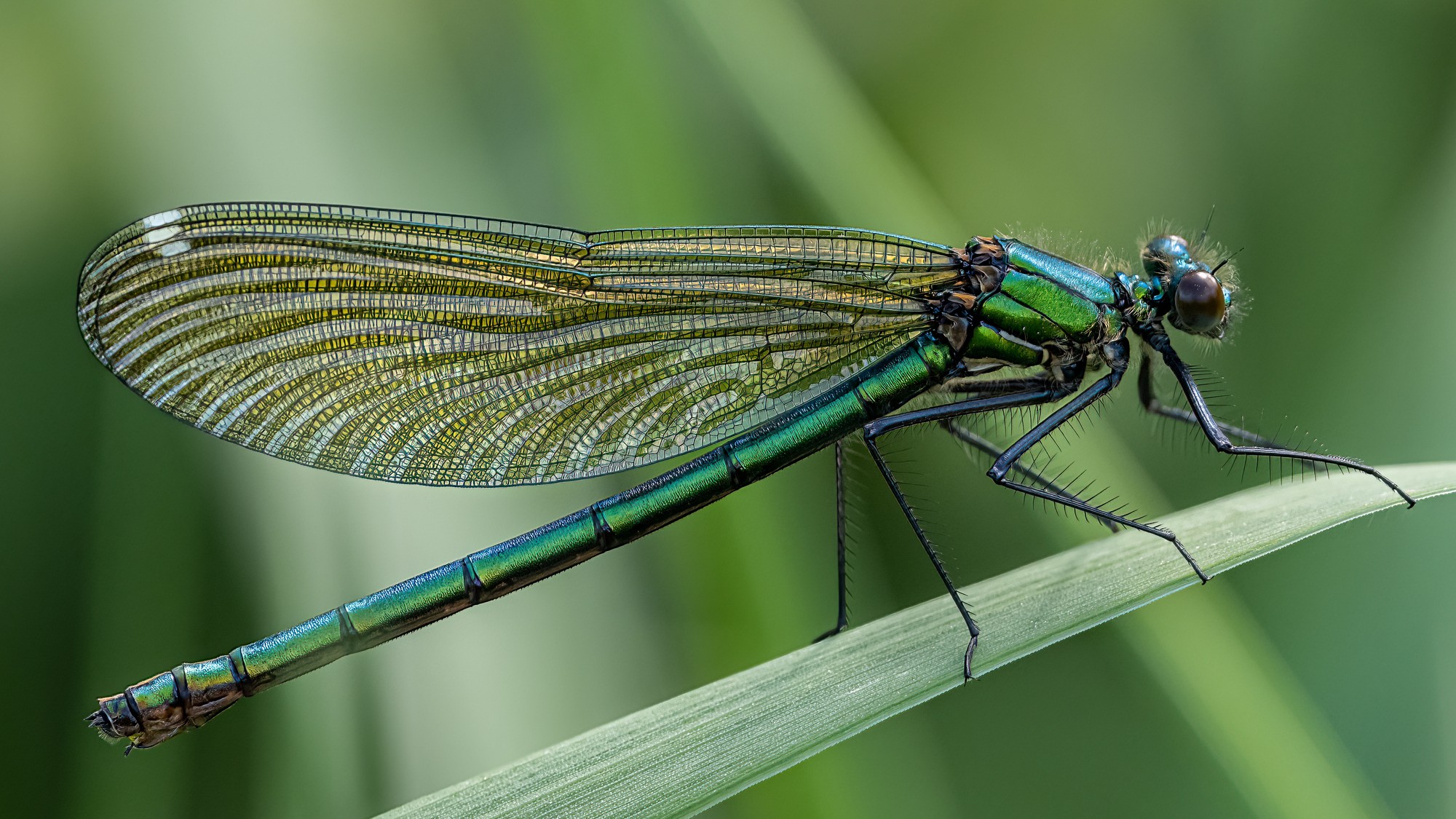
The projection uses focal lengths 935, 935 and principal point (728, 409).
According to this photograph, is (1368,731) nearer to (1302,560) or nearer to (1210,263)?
(1302,560)

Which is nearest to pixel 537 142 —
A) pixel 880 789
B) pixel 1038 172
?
pixel 1038 172

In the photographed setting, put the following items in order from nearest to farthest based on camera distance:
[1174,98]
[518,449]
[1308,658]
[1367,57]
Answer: [1308,658]
[518,449]
[1367,57]
[1174,98]

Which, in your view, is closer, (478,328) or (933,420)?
(478,328)

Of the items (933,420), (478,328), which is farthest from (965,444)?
(478,328)

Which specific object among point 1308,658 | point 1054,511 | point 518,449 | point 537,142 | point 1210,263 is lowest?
point 1308,658

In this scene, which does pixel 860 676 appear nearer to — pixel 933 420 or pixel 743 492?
pixel 743 492

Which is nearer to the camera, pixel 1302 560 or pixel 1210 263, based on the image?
pixel 1302 560

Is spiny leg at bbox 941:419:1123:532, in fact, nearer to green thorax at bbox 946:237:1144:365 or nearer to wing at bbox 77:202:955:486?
green thorax at bbox 946:237:1144:365
